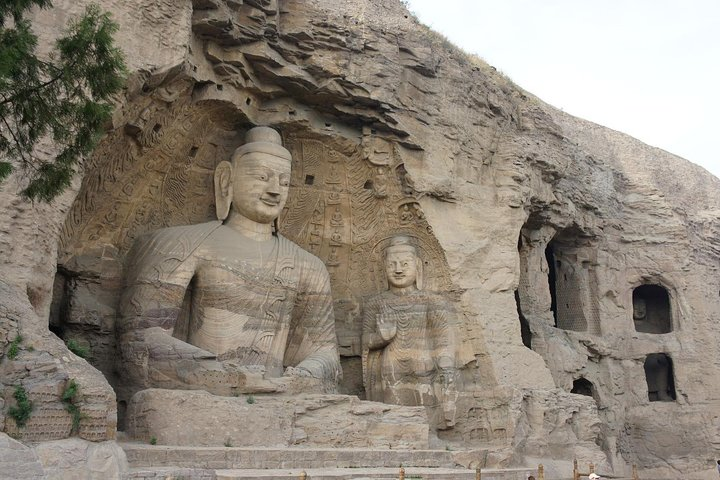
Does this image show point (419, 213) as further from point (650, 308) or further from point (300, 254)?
point (650, 308)

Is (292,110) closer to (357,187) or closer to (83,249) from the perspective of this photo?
(357,187)

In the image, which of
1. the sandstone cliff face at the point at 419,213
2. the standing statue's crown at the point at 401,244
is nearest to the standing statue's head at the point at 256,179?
the sandstone cliff face at the point at 419,213

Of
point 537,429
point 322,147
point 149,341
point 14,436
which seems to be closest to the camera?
point 14,436

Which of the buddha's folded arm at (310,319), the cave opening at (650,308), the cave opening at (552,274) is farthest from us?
the cave opening at (650,308)

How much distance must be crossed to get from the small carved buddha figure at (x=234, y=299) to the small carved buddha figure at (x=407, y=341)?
0.82 meters

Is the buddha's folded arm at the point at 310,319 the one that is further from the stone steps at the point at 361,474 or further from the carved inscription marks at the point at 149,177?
the stone steps at the point at 361,474

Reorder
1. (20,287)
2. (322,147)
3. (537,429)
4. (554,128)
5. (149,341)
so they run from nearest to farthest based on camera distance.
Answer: (20,287)
(149,341)
(537,429)
(322,147)
(554,128)

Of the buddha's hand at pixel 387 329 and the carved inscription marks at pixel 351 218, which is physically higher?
the carved inscription marks at pixel 351 218

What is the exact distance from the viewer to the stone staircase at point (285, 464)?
688 cm

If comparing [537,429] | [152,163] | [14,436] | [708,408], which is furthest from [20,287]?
[708,408]

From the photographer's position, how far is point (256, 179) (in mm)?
10883

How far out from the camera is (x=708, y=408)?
1459 centimetres

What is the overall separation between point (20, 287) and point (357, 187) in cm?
565

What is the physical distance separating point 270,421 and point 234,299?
2.34 m
